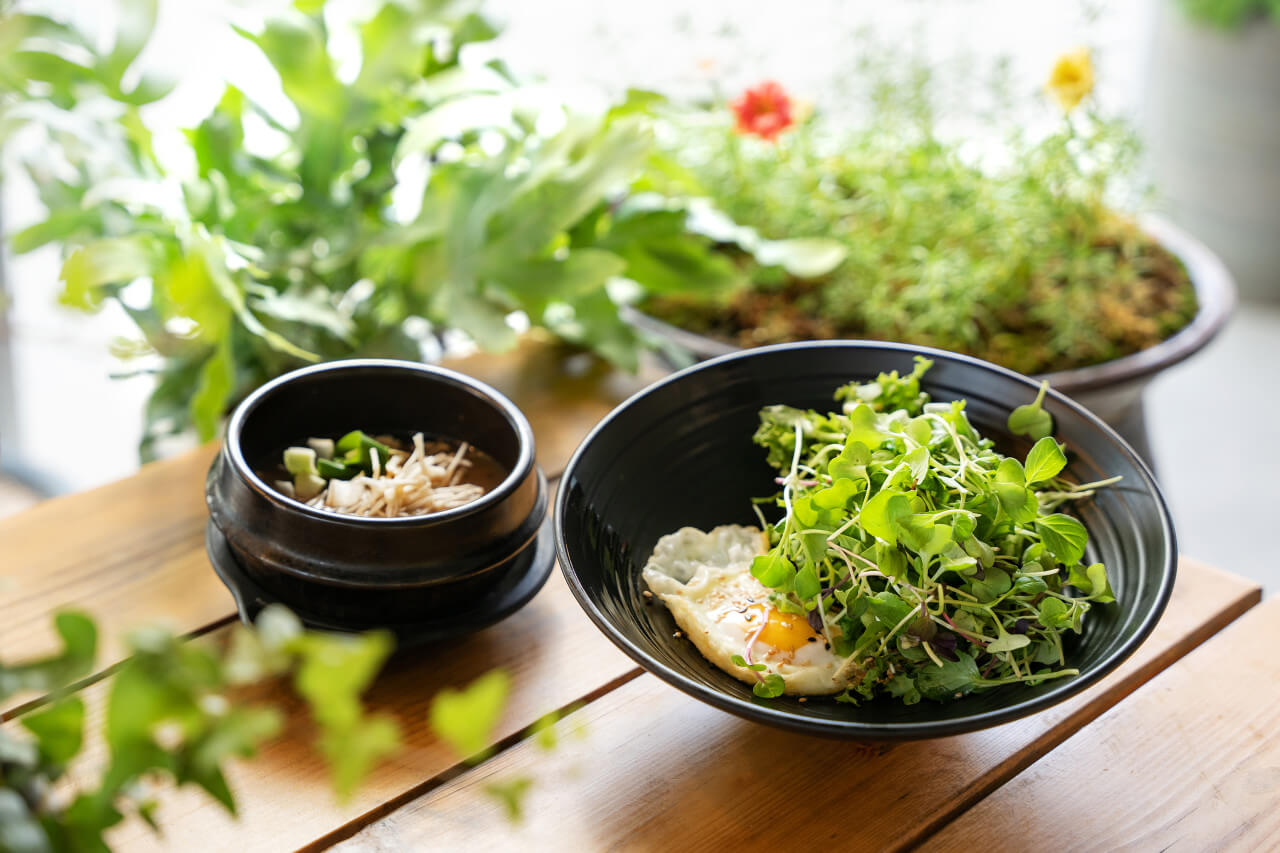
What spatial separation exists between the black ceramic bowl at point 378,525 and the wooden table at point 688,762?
0.26ft

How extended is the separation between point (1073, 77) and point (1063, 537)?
3.69ft

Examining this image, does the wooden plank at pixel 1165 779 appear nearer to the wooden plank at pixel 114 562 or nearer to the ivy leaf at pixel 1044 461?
the ivy leaf at pixel 1044 461

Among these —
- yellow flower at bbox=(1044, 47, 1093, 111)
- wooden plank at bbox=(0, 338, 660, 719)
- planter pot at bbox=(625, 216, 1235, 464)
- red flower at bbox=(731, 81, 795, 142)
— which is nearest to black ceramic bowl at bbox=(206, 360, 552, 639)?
wooden plank at bbox=(0, 338, 660, 719)

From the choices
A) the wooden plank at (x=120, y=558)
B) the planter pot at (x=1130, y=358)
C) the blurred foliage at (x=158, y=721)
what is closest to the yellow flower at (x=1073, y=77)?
the planter pot at (x=1130, y=358)

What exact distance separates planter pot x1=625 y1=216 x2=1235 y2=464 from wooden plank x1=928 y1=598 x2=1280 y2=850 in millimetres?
588

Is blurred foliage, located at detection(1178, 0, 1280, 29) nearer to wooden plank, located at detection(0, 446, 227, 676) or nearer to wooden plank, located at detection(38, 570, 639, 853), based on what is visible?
wooden plank, located at detection(38, 570, 639, 853)

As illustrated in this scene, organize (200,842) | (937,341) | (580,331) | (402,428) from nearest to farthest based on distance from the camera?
(200,842), (402,428), (580,331), (937,341)

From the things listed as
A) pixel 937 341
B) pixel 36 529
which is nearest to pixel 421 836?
pixel 36 529

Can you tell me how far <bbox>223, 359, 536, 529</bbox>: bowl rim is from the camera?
2.92ft

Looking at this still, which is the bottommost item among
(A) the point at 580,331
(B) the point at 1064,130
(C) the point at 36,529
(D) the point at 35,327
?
(D) the point at 35,327

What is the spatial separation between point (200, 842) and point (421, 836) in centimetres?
16

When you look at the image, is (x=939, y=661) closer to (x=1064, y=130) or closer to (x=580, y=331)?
(x=580, y=331)

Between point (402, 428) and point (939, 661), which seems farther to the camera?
point (402, 428)

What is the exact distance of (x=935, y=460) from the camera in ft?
3.06
